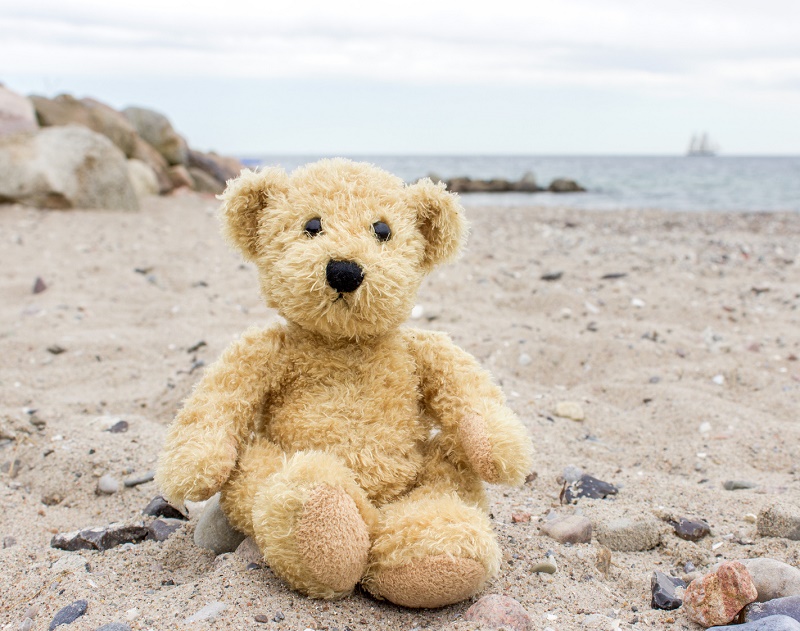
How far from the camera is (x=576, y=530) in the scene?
2338mm

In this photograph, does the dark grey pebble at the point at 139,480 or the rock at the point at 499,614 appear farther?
the dark grey pebble at the point at 139,480

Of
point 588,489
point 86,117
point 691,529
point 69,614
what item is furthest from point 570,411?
point 86,117

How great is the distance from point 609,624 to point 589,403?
1919 mm

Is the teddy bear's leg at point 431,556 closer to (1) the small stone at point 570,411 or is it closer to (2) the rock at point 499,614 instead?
(2) the rock at point 499,614

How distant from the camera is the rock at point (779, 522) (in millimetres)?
2299

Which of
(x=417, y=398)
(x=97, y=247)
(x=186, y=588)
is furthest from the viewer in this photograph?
(x=97, y=247)

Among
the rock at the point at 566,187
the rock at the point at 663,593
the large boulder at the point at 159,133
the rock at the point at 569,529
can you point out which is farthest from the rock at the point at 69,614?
the rock at the point at 566,187

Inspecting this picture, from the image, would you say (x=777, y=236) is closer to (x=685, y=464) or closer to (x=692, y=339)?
(x=692, y=339)

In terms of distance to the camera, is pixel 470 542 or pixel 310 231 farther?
pixel 310 231

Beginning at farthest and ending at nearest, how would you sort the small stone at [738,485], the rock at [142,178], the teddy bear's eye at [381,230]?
the rock at [142,178]
the small stone at [738,485]
the teddy bear's eye at [381,230]

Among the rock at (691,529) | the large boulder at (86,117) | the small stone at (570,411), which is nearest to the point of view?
the rock at (691,529)

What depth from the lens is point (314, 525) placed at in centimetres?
173

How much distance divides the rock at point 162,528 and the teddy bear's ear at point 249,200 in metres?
0.99

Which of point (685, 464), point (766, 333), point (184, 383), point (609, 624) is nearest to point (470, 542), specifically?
point (609, 624)
